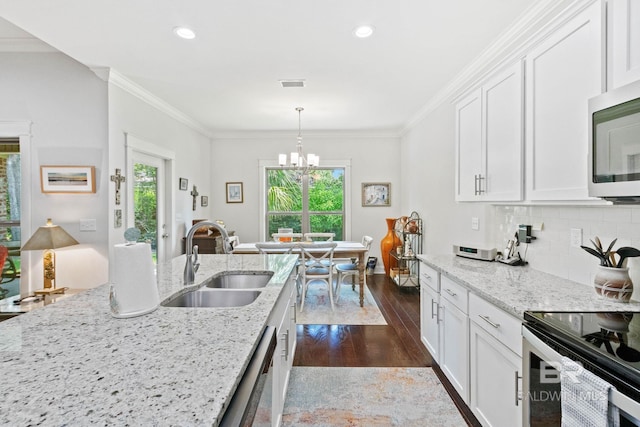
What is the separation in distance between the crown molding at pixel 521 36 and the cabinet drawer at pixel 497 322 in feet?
4.89

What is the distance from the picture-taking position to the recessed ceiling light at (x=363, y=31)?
233 centimetres

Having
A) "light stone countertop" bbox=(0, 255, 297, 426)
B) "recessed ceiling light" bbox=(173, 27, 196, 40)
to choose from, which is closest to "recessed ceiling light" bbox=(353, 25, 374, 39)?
"recessed ceiling light" bbox=(173, 27, 196, 40)

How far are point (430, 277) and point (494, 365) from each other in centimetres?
95

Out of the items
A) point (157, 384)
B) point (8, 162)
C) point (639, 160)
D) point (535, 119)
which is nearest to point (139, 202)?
point (8, 162)

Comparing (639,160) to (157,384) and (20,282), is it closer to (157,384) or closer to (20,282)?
(157,384)

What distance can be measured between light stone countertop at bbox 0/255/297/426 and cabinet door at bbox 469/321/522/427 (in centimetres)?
117

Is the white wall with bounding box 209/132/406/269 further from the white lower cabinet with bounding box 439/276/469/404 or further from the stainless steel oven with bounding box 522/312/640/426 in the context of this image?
the stainless steel oven with bounding box 522/312/640/426

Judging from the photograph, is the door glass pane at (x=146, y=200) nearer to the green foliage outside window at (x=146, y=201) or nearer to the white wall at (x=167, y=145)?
the green foliage outside window at (x=146, y=201)

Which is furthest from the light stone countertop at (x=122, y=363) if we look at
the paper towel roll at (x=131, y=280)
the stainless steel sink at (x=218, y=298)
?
the stainless steel sink at (x=218, y=298)

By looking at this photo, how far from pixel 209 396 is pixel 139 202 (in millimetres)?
3766

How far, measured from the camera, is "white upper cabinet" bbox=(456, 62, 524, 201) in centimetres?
194

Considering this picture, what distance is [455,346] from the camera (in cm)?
206

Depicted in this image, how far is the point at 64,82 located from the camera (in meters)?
3.11

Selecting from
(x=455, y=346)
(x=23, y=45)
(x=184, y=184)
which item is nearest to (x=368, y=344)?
(x=455, y=346)
